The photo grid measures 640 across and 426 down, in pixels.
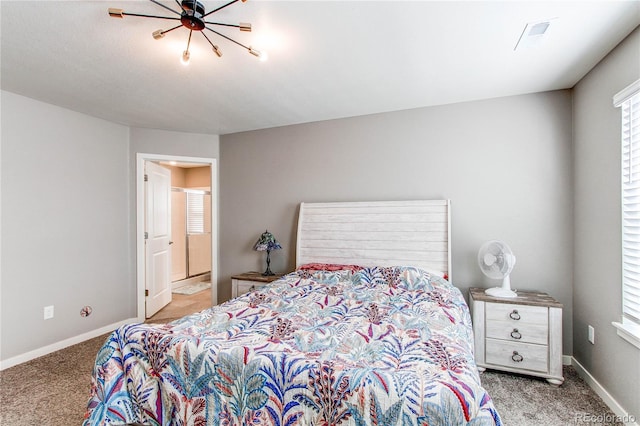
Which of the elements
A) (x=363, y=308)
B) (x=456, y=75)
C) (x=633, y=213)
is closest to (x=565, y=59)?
(x=456, y=75)

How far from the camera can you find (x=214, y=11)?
67.4 inches

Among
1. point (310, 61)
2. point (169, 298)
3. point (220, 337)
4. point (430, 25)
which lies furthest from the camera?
point (169, 298)

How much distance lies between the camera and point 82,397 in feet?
7.98

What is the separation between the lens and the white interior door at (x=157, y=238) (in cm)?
427

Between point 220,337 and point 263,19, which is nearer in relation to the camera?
point 220,337

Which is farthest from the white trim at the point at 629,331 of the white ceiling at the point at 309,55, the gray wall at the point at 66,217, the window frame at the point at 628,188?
the gray wall at the point at 66,217

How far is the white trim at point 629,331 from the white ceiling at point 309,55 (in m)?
1.83

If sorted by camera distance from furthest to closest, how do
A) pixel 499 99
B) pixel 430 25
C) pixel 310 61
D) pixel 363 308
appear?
pixel 499 99 < pixel 310 61 < pixel 363 308 < pixel 430 25

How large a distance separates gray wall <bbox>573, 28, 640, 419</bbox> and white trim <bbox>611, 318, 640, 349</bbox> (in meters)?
0.05

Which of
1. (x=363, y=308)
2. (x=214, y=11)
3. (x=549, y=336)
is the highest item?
(x=214, y=11)

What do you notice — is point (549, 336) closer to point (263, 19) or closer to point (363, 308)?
point (363, 308)

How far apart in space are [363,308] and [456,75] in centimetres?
200

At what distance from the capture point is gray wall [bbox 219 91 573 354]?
9.58 feet

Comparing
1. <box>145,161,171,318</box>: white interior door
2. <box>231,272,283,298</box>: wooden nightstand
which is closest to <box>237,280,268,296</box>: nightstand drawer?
<box>231,272,283,298</box>: wooden nightstand
